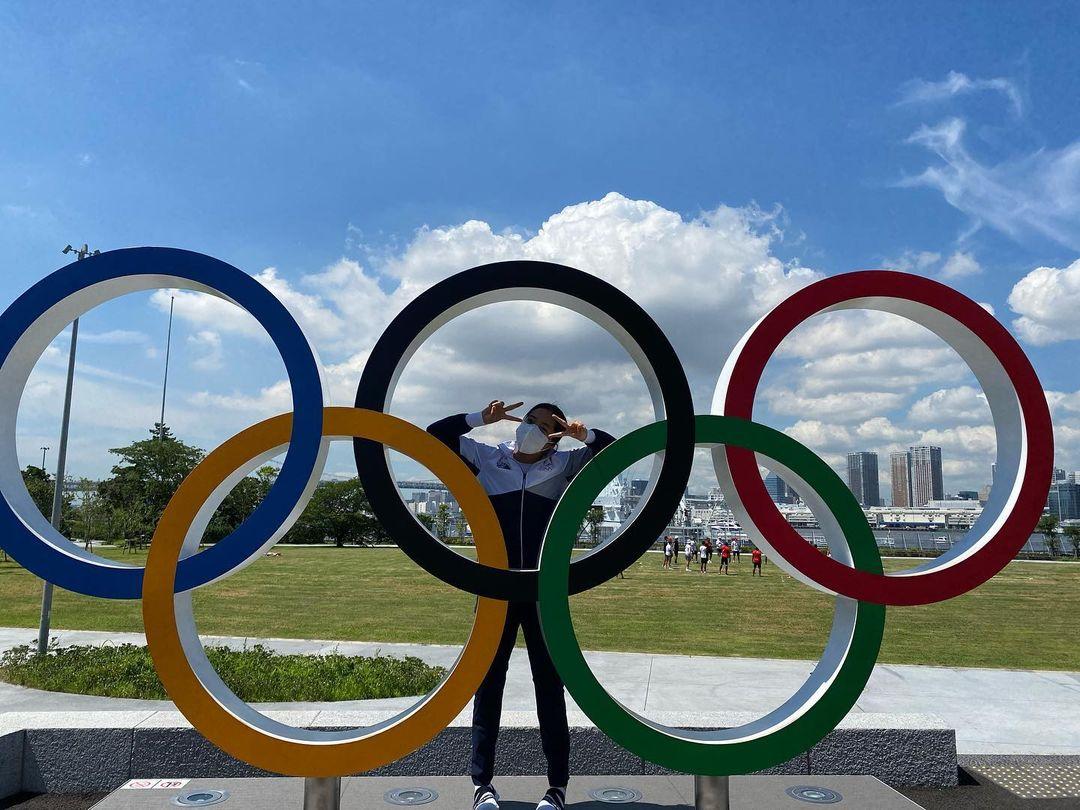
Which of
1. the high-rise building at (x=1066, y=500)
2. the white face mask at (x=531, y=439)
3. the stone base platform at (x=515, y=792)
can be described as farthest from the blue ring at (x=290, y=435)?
the high-rise building at (x=1066, y=500)

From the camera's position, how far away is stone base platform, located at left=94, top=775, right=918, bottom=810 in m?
4.90

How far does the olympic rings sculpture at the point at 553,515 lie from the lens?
4.42 m

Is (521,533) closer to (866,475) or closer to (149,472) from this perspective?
(149,472)

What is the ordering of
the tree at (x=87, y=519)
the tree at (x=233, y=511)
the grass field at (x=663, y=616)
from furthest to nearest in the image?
the tree at (x=233, y=511)
the tree at (x=87, y=519)
the grass field at (x=663, y=616)

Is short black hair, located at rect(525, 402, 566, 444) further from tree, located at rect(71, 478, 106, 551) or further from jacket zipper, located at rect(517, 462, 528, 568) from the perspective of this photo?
tree, located at rect(71, 478, 106, 551)

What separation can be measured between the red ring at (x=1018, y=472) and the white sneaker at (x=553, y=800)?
6.61 feet

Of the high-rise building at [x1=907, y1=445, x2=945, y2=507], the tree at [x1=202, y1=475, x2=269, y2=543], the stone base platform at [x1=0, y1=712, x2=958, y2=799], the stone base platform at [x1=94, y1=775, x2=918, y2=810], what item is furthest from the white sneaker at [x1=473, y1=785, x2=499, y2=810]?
the high-rise building at [x1=907, y1=445, x2=945, y2=507]

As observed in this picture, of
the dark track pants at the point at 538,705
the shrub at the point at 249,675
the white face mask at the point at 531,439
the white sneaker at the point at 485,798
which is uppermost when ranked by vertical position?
the white face mask at the point at 531,439

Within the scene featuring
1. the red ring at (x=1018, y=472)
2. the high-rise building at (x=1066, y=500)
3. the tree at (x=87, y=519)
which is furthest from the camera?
the high-rise building at (x=1066, y=500)

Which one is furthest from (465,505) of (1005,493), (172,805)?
(1005,493)

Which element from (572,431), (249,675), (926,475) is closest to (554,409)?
(572,431)

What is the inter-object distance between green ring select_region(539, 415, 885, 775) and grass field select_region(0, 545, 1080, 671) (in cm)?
811

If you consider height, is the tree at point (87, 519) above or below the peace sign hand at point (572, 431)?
below

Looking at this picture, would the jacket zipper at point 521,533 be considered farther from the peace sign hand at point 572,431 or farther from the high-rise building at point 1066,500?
the high-rise building at point 1066,500
